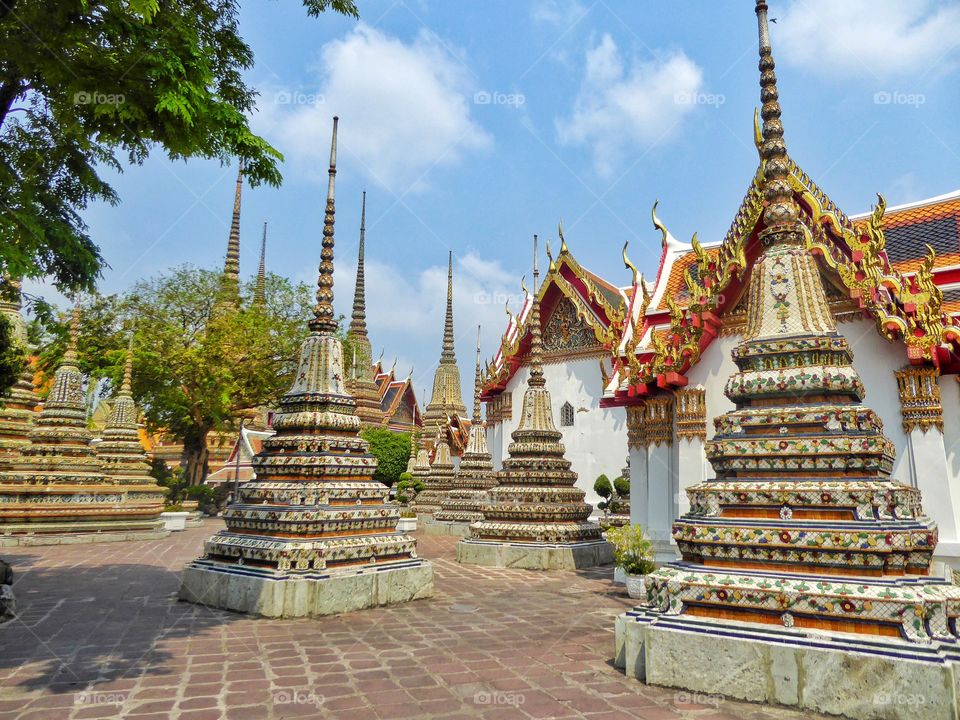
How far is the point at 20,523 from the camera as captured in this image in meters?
15.0

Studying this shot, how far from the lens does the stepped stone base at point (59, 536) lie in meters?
14.6

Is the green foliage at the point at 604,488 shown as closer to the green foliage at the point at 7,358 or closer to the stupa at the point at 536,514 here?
the stupa at the point at 536,514

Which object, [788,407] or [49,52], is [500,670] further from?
[49,52]

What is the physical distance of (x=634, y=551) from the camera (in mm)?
8516

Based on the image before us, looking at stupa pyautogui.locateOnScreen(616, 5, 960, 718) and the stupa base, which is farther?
the stupa base

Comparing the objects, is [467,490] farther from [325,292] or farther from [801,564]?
[801,564]

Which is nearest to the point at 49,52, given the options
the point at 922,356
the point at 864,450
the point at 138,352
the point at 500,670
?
the point at 500,670

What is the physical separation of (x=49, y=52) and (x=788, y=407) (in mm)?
6206

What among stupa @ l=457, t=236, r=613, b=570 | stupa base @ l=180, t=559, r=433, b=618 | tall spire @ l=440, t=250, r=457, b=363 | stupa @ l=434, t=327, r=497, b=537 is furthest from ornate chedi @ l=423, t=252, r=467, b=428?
stupa base @ l=180, t=559, r=433, b=618

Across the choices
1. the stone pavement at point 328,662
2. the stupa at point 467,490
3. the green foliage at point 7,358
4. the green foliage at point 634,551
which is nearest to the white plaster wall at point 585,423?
the stupa at point 467,490

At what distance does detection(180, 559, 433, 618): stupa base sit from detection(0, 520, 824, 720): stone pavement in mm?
206

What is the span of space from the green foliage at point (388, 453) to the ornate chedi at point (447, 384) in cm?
210

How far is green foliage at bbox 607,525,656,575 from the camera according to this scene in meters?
8.48

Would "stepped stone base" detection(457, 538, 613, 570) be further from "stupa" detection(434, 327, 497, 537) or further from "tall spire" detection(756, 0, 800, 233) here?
"tall spire" detection(756, 0, 800, 233)
